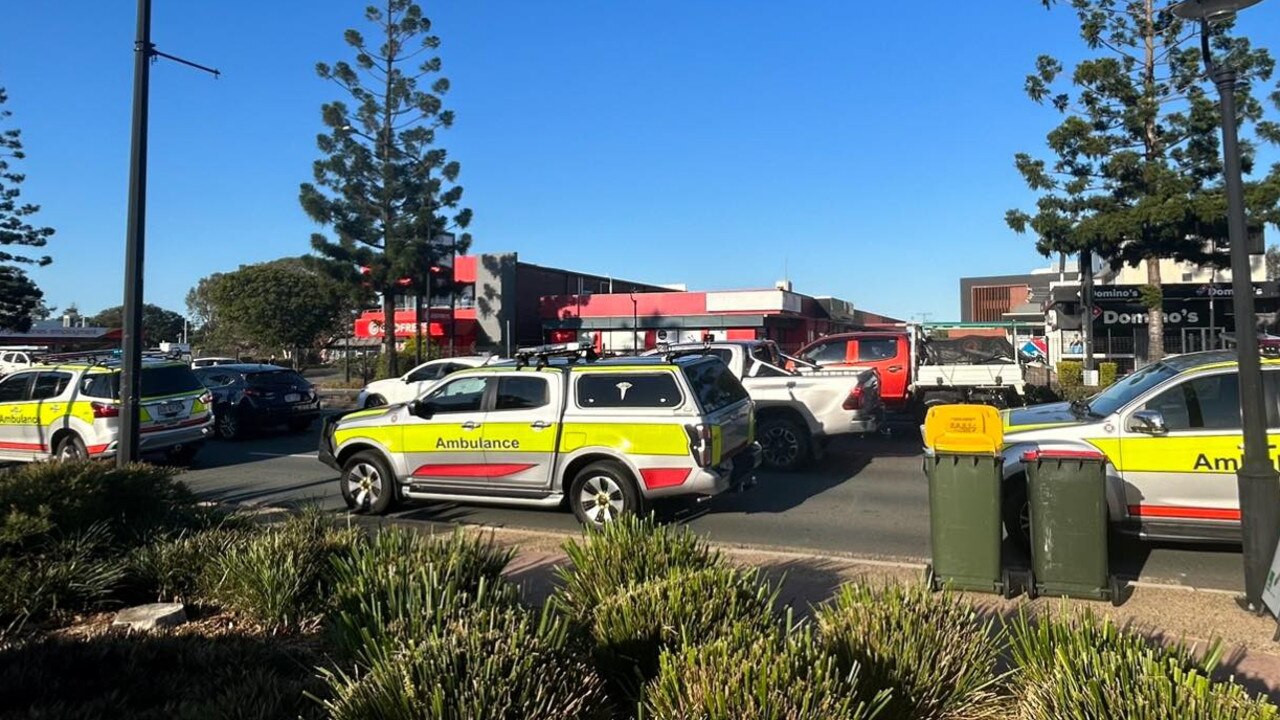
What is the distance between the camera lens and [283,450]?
1622 centimetres

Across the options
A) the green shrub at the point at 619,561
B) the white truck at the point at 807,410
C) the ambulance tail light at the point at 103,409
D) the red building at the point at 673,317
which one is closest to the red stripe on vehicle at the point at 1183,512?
the green shrub at the point at 619,561

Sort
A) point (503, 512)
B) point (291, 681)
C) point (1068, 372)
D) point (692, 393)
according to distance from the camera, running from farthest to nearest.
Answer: point (1068, 372) < point (503, 512) < point (692, 393) < point (291, 681)

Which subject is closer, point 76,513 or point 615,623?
point 615,623

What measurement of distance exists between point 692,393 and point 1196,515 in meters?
4.43

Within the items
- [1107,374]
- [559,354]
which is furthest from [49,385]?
[1107,374]

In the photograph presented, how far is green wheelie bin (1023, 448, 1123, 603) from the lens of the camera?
5.97 metres

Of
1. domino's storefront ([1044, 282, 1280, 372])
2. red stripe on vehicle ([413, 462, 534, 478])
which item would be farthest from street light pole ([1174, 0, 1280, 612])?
domino's storefront ([1044, 282, 1280, 372])

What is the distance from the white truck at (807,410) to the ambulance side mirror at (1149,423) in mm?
5118

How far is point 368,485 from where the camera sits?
9742mm

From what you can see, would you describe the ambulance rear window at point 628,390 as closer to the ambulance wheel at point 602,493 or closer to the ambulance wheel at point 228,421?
the ambulance wheel at point 602,493

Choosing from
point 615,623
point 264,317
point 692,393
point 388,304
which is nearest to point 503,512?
point 692,393

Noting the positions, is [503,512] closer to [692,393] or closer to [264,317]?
[692,393]

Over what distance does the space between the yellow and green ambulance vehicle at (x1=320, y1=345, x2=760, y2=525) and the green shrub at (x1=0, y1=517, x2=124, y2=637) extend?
3772 millimetres

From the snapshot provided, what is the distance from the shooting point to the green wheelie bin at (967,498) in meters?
6.13
